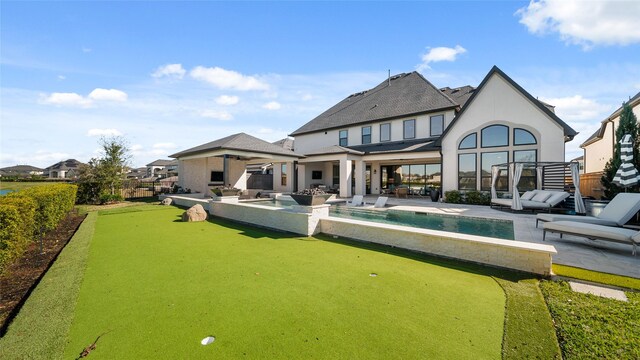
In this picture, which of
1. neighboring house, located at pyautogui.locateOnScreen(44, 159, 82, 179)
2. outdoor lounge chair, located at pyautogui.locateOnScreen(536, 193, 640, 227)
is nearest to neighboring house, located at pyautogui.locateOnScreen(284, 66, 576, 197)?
outdoor lounge chair, located at pyautogui.locateOnScreen(536, 193, 640, 227)

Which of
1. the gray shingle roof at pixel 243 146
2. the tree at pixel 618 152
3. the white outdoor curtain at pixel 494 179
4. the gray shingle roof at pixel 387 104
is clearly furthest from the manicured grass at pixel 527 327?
the gray shingle roof at pixel 387 104

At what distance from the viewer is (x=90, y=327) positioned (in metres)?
3.31

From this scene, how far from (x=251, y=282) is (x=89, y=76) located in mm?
13048

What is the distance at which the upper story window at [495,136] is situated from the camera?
1505 cm

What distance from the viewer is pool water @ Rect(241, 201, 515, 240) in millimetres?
8953

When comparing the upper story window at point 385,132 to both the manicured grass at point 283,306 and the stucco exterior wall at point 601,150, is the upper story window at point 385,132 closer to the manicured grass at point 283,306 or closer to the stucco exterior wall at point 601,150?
the stucco exterior wall at point 601,150

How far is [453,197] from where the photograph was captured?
15.9 m

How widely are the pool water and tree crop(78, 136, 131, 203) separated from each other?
53.4ft

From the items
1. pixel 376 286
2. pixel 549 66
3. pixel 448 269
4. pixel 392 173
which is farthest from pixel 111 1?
pixel 392 173

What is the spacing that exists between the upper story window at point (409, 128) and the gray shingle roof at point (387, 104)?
0.72 meters

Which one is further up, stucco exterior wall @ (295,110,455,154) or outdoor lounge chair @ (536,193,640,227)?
stucco exterior wall @ (295,110,455,154)

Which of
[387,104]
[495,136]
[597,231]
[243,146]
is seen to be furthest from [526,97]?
[243,146]

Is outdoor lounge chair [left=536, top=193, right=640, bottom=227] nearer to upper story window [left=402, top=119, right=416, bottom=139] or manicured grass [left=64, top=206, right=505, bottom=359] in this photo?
manicured grass [left=64, top=206, right=505, bottom=359]

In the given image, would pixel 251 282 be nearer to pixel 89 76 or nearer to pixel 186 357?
pixel 186 357
